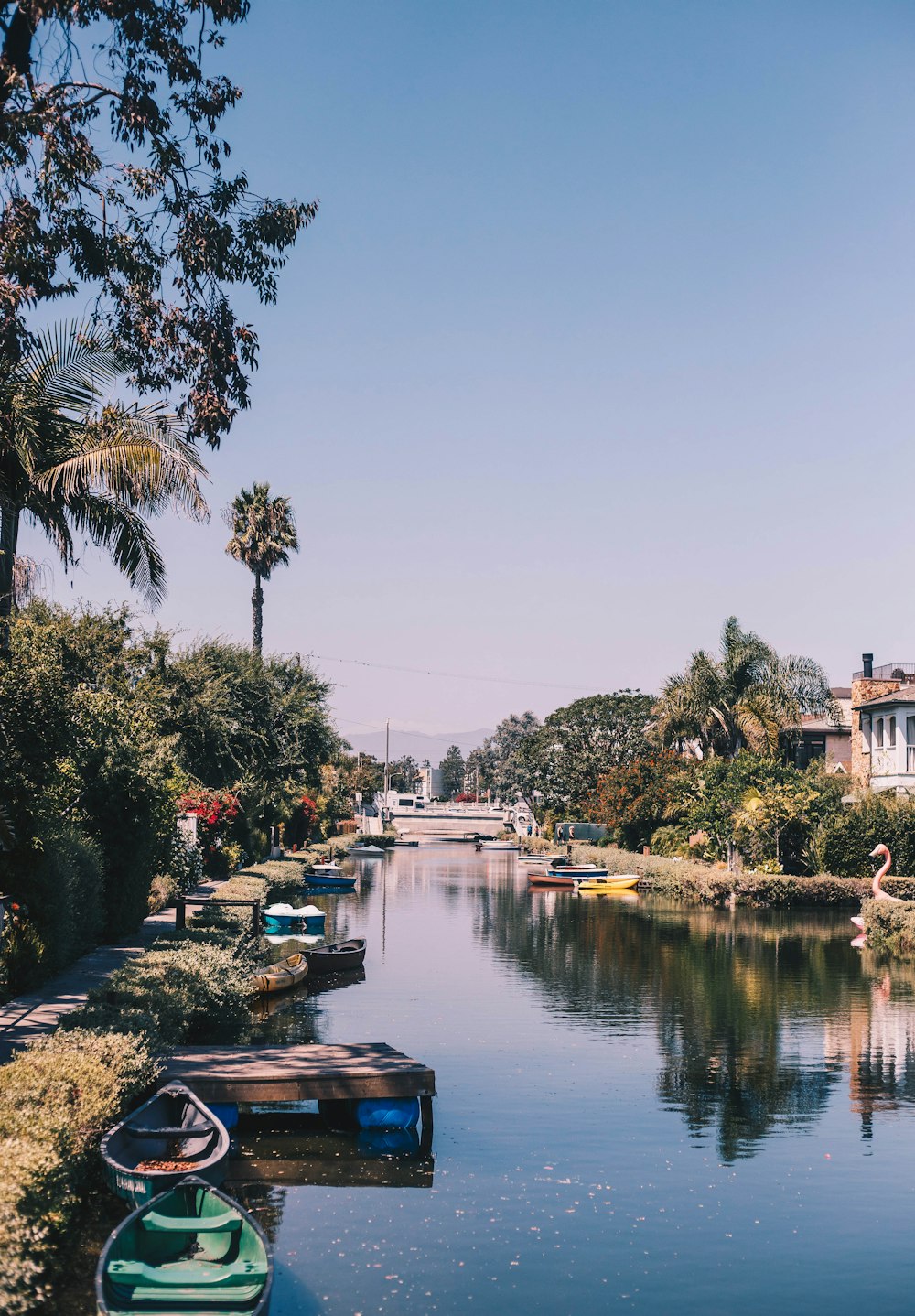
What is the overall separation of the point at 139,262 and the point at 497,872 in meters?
68.3

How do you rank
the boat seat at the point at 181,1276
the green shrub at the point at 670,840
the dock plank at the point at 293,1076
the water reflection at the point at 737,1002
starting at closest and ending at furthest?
the boat seat at the point at 181,1276
the dock plank at the point at 293,1076
the water reflection at the point at 737,1002
the green shrub at the point at 670,840

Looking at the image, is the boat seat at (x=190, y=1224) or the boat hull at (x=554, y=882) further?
the boat hull at (x=554, y=882)

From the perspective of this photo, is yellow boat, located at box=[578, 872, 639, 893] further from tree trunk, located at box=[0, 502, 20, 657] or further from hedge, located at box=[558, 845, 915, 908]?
tree trunk, located at box=[0, 502, 20, 657]

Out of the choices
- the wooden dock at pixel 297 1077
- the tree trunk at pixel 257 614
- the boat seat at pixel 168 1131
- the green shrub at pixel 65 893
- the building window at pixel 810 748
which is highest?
the tree trunk at pixel 257 614

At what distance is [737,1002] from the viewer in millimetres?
29984

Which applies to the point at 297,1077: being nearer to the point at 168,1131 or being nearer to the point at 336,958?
the point at 168,1131

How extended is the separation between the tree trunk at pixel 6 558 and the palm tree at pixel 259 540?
167 feet

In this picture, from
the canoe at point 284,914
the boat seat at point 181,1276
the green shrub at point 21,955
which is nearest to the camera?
the boat seat at point 181,1276

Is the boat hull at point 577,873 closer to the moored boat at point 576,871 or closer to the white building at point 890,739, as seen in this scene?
the moored boat at point 576,871

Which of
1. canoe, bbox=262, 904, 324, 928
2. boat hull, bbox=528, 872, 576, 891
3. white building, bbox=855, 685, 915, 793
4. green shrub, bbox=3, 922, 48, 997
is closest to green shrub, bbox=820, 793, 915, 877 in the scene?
white building, bbox=855, 685, 915, 793

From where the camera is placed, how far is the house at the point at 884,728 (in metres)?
63.4

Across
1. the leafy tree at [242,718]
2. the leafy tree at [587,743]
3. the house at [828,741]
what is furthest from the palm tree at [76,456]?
the leafy tree at [587,743]

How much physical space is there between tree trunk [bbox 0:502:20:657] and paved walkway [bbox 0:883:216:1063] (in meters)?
5.65

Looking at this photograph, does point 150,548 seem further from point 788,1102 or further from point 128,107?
point 788,1102
